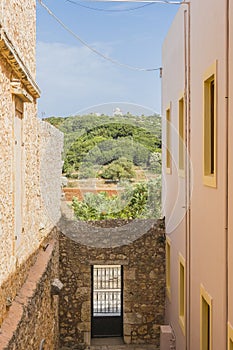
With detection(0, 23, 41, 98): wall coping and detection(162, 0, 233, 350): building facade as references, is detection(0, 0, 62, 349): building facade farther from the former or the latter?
detection(162, 0, 233, 350): building facade

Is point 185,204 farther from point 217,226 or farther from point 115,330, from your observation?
point 115,330

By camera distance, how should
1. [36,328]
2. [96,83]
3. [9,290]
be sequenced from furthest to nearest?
[96,83] < [36,328] < [9,290]

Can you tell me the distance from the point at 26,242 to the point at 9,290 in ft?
5.83

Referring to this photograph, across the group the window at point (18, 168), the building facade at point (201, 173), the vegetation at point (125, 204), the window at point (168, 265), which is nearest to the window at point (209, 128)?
the building facade at point (201, 173)

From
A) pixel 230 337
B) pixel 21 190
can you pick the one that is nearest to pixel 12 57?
pixel 21 190

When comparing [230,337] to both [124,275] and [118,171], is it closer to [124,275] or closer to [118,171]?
[124,275]

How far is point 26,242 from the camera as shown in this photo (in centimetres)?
754

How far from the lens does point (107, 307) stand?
15305 millimetres

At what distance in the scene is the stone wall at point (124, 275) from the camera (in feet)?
42.6

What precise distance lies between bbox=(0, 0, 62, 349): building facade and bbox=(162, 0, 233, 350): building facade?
2.39m

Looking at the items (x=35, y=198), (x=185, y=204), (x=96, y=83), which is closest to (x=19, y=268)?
(x=35, y=198)

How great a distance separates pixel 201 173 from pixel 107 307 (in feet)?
28.5

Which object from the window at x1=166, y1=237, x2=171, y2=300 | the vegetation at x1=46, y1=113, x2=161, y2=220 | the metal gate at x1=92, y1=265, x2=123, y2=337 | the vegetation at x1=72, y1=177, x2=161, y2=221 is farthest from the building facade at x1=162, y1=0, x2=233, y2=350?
the metal gate at x1=92, y1=265, x2=123, y2=337

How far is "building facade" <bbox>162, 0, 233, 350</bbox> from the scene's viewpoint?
19.8ft
